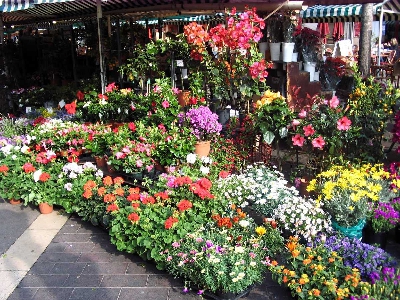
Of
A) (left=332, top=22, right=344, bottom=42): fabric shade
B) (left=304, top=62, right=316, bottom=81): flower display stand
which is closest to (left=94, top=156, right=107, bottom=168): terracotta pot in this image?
(left=304, top=62, right=316, bottom=81): flower display stand

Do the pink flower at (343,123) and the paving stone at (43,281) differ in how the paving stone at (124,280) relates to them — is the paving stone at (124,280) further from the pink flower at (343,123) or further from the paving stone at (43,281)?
the pink flower at (343,123)

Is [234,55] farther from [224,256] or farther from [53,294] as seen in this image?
[53,294]

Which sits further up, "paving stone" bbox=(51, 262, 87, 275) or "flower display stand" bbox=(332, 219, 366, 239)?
"flower display stand" bbox=(332, 219, 366, 239)

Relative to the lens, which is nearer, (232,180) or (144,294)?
(144,294)

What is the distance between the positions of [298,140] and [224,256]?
1808 mm

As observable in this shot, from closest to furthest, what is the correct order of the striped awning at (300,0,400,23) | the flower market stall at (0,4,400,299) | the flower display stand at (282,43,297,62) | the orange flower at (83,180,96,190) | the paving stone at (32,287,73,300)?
the flower market stall at (0,4,400,299)
the paving stone at (32,287,73,300)
the orange flower at (83,180,96,190)
the flower display stand at (282,43,297,62)
the striped awning at (300,0,400,23)

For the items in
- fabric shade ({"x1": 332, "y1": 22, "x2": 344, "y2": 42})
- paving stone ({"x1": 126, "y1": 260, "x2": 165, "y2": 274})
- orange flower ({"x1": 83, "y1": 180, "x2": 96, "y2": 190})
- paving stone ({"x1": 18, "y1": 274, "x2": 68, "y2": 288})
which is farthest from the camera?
fabric shade ({"x1": 332, "y1": 22, "x2": 344, "y2": 42})

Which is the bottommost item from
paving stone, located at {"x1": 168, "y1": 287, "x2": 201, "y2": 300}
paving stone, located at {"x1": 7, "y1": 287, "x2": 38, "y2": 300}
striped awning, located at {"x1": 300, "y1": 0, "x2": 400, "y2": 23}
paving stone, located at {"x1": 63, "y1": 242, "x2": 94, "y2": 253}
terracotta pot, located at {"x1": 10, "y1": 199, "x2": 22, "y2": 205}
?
paving stone, located at {"x1": 7, "y1": 287, "x2": 38, "y2": 300}

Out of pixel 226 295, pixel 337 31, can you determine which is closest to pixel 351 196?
pixel 226 295

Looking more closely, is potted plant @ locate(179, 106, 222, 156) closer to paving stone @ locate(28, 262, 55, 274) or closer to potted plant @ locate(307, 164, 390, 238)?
potted plant @ locate(307, 164, 390, 238)

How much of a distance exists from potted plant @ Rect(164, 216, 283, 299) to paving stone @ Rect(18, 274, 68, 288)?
3.46ft

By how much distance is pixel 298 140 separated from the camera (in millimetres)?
4801

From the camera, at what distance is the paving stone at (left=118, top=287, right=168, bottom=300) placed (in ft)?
12.3

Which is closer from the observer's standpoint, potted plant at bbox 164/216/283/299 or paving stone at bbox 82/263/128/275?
potted plant at bbox 164/216/283/299
